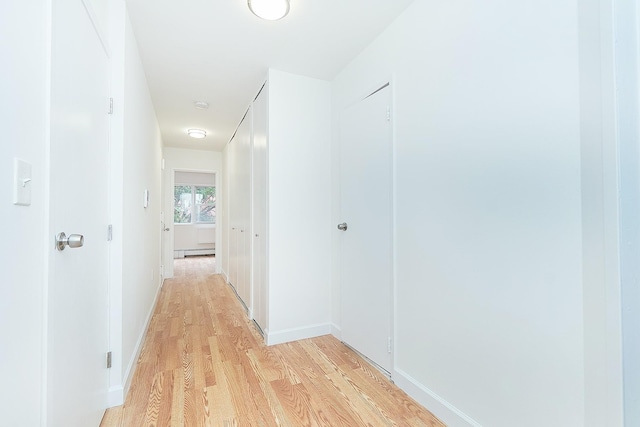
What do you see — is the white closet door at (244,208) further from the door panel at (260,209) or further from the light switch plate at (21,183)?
the light switch plate at (21,183)

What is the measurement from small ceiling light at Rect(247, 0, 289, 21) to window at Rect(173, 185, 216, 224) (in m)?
6.55

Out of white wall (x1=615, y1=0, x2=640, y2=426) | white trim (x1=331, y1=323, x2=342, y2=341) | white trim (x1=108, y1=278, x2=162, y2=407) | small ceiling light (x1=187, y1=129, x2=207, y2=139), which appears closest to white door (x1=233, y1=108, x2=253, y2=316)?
small ceiling light (x1=187, y1=129, x2=207, y2=139)

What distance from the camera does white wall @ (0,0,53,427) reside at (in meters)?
0.67

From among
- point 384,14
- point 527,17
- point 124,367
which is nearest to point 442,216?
point 527,17

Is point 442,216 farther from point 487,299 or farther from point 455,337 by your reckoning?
point 455,337

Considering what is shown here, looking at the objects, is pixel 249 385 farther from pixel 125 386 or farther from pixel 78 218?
pixel 78 218

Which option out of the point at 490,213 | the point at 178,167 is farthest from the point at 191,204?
the point at 490,213

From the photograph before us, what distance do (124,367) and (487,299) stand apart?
2.02 metres

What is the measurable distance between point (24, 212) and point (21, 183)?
82 millimetres

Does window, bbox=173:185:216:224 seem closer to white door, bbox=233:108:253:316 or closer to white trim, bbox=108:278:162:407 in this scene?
white door, bbox=233:108:253:316

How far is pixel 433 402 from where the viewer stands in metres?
1.50

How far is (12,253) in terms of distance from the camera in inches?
27.9

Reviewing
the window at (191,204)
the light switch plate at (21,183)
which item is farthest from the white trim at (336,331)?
the window at (191,204)

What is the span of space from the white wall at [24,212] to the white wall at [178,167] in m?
4.42
